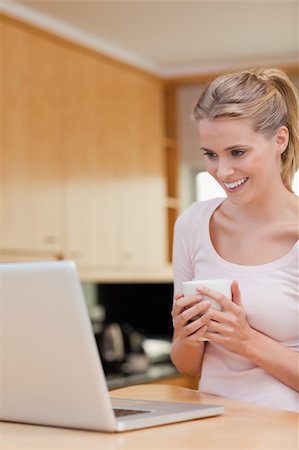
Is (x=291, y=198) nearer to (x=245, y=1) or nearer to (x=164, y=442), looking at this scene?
(x=164, y=442)

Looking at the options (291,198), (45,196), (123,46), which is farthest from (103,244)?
(291,198)

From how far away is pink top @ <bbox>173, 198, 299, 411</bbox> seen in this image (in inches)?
68.7

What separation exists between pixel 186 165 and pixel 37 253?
180 centimetres

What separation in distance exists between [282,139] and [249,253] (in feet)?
0.83

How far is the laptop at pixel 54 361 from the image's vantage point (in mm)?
1379

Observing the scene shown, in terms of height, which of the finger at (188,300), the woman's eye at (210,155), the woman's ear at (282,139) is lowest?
the finger at (188,300)

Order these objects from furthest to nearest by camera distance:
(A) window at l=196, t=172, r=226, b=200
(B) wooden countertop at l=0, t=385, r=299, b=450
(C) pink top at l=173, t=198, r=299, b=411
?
(A) window at l=196, t=172, r=226, b=200 < (C) pink top at l=173, t=198, r=299, b=411 < (B) wooden countertop at l=0, t=385, r=299, b=450

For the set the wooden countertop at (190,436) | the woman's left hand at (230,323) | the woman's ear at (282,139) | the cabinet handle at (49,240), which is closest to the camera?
the wooden countertop at (190,436)

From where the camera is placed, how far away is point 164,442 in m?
1.34

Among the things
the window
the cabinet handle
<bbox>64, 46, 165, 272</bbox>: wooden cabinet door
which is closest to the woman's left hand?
the cabinet handle

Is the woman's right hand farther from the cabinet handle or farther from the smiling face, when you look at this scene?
the cabinet handle

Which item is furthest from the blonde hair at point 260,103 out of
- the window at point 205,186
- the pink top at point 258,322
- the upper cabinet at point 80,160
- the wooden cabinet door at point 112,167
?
the window at point 205,186

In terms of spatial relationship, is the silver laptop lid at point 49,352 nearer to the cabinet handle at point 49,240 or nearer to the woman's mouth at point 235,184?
the woman's mouth at point 235,184

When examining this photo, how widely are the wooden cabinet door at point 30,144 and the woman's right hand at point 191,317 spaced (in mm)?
2188
